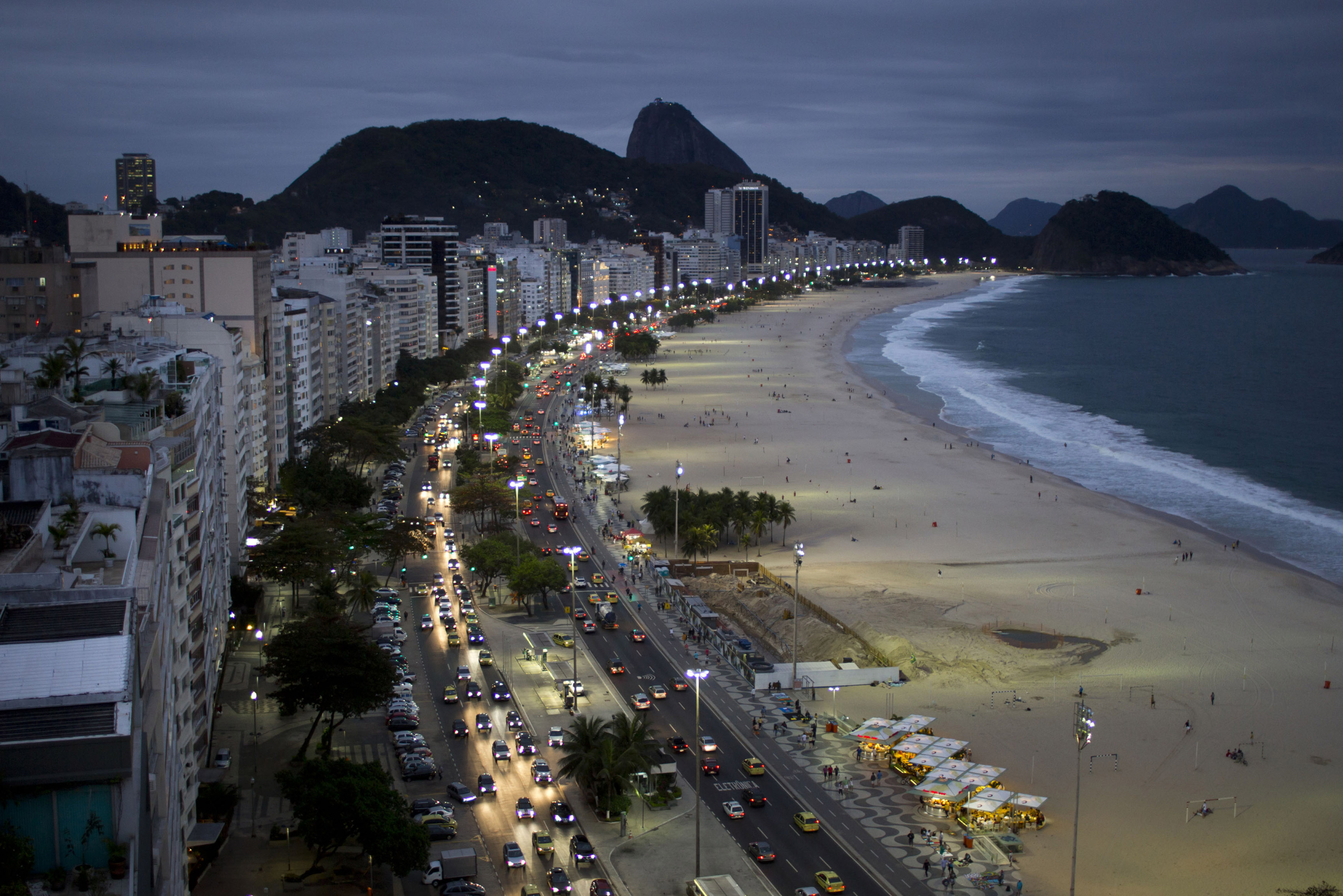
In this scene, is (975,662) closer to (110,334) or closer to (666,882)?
(666,882)

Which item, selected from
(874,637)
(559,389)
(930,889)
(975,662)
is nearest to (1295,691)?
(975,662)

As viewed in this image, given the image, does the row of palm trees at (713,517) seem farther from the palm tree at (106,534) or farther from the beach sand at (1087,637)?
the palm tree at (106,534)

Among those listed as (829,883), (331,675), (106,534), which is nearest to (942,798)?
(829,883)

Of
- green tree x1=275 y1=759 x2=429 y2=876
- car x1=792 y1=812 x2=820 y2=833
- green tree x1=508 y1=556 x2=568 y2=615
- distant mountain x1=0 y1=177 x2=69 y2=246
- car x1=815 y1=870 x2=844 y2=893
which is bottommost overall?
car x1=815 y1=870 x2=844 y2=893

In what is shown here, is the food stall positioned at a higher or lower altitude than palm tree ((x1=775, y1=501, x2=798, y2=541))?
lower

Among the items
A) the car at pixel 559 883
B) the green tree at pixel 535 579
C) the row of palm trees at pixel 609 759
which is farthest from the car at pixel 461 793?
the green tree at pixel 535 579

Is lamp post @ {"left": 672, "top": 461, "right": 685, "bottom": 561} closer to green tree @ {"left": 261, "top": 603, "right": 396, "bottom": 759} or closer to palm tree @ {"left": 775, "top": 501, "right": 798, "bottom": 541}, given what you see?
palm tree @ {"left": 775, "top": 501, "right": 798, "bottom": 541}

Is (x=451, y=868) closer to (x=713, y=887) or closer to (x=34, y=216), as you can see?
(x=713, y=887)

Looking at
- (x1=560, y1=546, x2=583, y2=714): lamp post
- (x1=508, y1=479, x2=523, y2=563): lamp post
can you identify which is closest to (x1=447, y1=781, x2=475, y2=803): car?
(x1=560, y1=546, x2=583, y2=714): lamp post
